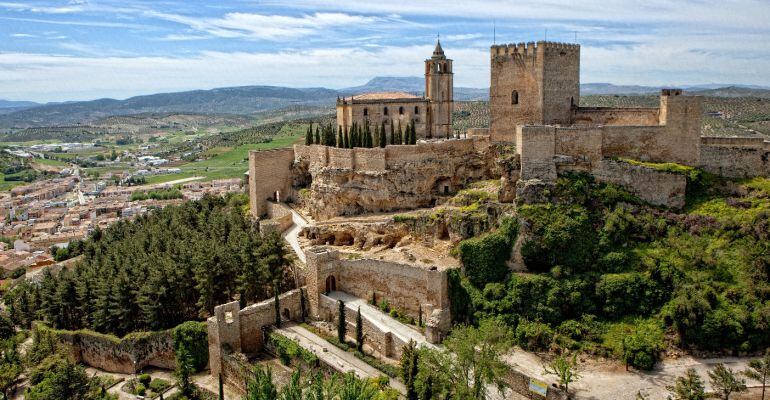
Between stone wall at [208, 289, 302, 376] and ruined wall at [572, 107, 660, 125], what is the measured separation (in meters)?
16.2

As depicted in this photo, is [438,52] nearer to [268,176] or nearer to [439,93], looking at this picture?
[439,93]

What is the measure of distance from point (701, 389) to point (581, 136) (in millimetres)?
11350

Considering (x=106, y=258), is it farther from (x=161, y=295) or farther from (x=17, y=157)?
(x=17, y=157)

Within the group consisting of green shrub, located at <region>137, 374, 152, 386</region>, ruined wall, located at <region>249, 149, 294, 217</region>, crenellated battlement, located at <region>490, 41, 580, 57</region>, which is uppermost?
crenellated battlement, located at <region>490, 41, 580, 57</region>

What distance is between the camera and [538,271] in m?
23.7

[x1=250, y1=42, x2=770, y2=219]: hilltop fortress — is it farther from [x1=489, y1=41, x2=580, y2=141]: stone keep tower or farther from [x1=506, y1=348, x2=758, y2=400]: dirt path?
[x1=506, y1=348, x2=758, y2=400]: dirt path

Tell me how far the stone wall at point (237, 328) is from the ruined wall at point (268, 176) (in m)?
10.4

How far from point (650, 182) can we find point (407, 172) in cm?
1107

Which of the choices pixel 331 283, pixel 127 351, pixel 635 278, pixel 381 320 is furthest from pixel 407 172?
pixel 127 351

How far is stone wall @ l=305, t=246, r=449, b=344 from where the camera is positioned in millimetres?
24031

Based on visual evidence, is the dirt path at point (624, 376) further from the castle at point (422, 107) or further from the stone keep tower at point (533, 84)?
the castle at point (422, 107)

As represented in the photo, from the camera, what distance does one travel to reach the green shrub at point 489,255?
2378 centimetres

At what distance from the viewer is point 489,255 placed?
78.4 feet

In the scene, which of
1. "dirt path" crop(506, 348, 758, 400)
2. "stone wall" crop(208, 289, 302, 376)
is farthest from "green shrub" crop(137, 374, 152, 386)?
"dirt path" crop(506, 348, 758, 400)
